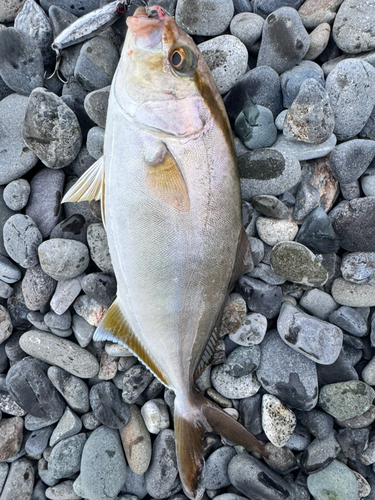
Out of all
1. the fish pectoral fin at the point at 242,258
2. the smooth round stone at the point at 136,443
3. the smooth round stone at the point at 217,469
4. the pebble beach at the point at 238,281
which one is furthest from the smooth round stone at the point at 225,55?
the smooth round stone at the point at 217,469

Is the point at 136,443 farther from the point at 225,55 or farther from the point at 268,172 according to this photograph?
the point at 225,55

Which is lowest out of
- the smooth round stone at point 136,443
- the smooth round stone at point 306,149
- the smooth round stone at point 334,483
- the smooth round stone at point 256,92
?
the smooth round stone at point 334,483

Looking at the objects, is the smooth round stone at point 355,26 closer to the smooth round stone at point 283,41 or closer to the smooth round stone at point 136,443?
the smooth round stone at point 283,41

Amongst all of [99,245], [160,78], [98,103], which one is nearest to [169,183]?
[160,78]

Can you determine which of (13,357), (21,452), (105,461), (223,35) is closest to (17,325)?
(13,357)

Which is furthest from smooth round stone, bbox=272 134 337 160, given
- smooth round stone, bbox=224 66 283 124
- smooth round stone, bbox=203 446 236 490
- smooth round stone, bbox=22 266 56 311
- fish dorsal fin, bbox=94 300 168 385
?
smooth round stone, bbox=203 446 236 490

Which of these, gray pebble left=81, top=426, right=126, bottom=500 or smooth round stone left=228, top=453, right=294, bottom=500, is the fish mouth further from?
smooth round stone left=228, top=453, right=294, bottom=500
